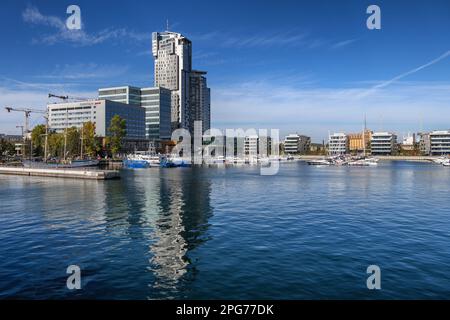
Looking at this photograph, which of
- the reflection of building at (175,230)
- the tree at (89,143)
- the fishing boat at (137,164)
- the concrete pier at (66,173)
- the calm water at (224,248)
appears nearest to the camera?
the calm water at (224,248)

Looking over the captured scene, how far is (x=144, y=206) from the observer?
171 feet

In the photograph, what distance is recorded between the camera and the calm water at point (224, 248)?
21266 mm

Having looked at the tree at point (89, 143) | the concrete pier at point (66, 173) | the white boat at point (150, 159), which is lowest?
the concrete pier at point (66, 173)

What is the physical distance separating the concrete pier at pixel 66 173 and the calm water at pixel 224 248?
42.2m

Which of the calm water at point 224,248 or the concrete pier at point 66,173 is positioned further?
the concrete pier at point 66,173

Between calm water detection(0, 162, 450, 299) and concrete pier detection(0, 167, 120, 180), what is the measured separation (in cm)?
4218

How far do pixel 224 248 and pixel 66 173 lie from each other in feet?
290

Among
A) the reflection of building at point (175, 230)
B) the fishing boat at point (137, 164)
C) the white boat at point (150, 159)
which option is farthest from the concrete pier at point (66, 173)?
the white boat at point (150, 159)

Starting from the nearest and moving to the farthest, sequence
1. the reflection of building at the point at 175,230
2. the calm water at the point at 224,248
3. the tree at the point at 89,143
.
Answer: the calm water at the point at 224,248 < the reflection of building at the point at 175,230 < the tree at the point at 89,143

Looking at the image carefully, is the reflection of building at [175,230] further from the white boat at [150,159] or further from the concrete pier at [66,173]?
the white boat at [150,159]

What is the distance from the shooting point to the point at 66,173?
104812 mm

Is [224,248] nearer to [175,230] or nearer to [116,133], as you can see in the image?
[175,230]

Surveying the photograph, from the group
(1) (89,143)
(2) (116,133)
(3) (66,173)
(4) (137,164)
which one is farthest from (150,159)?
(3) (66,173)
